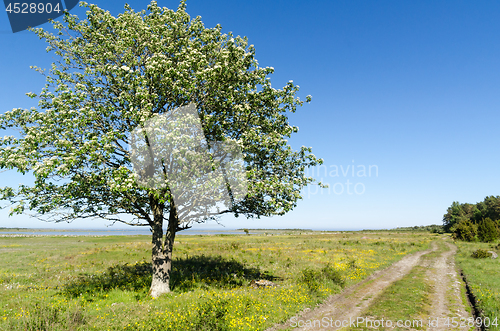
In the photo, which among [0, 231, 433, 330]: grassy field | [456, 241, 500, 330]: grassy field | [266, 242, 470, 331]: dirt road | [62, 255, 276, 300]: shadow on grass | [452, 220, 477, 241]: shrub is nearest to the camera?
[0, 231, 433, 330]: grassy field

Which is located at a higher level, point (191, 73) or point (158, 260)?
point (191, 73)

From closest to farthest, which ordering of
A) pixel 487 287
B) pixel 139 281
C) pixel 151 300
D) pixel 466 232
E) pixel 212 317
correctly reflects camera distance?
pixel 212 317 → pixel 151 300 → pixel 487 287 → pixel 139 281 → pixel 466 232

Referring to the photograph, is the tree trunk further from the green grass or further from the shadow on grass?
the green grass

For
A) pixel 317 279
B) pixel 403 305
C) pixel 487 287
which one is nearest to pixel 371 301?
pixel 403 305

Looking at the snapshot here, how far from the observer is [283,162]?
17.7 m

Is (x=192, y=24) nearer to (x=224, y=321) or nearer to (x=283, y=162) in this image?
(x=283, y=162)

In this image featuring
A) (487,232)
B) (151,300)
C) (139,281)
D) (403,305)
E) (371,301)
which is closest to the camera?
(151,300)

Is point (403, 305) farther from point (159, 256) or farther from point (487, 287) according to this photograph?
point (159, 256)

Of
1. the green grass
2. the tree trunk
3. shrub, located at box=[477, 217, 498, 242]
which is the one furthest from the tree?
shrub, located at box=[477, 217, 498, 242]

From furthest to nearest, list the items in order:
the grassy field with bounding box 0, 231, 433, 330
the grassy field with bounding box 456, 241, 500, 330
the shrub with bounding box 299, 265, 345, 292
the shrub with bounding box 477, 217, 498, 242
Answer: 1. the shrub with bounding box 477, 217, 498, 242
2. the shrub with bounding box 299, 265, 345, 292
3. the grassy field with bounding box 456, 241, 500, 330
4. the grassy field with bounding box 0, 231, 433, 330

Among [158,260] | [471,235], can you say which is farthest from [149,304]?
[471,235]

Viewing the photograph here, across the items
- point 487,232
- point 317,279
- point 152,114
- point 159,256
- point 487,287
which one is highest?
point 152,114

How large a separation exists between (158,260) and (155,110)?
9.36 meters

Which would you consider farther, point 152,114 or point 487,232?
point 487,232
